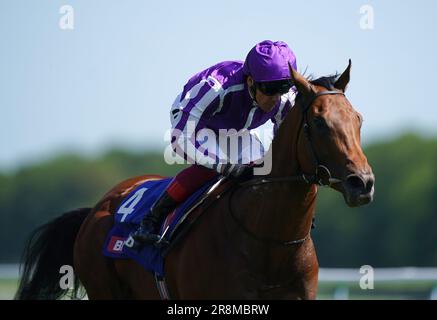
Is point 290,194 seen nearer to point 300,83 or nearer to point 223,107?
point 300,83

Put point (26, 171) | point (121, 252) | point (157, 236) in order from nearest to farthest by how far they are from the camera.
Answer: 1. point (157, 236)
2. point (121, 252)
3. point (26, 171)

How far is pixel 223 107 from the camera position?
20.4ft

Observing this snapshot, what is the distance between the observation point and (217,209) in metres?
6.04

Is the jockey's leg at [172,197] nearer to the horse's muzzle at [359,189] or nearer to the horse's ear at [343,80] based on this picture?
the horse's ear at [343,80]

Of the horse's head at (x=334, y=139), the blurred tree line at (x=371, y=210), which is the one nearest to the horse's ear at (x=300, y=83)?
the horse's head at (x=334, y=139)

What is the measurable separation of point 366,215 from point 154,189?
30388 mm

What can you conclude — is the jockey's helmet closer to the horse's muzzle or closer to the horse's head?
the horse's head

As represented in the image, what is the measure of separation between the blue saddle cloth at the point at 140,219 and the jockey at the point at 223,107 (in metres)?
0.10

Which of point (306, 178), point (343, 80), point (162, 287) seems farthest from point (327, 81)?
point (162, 287)

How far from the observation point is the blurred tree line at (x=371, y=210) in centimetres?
3381

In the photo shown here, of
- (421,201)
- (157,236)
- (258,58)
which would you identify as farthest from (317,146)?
(421,201)

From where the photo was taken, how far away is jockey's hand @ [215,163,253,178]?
594 cm
